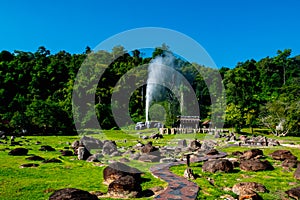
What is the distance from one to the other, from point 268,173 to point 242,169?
1.70 meters

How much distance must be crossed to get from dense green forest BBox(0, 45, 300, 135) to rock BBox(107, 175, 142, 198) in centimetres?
3679

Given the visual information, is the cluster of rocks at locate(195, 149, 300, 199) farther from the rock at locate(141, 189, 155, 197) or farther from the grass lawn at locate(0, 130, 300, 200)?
the rock at locate(141, 189, 155, 197)

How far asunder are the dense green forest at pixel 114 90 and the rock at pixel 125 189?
36.8 m

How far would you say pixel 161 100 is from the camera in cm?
6450


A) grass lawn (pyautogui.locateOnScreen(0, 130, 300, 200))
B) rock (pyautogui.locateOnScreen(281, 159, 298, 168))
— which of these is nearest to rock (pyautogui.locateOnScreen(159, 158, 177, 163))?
grass lawn (pyautogui.locateOnScreen(0, 130, 300, 200))

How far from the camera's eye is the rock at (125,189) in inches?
483

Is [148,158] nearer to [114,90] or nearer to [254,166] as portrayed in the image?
[254,166]

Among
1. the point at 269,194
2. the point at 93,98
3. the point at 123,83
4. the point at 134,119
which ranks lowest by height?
the point at 269,194

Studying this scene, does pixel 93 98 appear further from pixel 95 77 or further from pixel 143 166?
pixel 143 166

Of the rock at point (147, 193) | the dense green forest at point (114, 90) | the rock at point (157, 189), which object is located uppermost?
the dense green forest at point (114, 90)

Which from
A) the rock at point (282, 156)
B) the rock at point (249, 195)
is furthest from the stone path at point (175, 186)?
the rock at point (282, 156)

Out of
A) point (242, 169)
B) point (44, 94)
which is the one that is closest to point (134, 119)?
point (44, 94)

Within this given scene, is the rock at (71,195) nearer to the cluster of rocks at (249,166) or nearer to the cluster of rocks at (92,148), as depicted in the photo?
the cluster of rocks at (249,166)

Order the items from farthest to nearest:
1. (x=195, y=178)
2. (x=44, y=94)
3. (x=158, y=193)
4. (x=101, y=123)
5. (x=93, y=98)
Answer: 1. (x=44, y=94)
2. (x=93, y=98)
3. (x=101, y=123)
4. (x=195, y=178)
5. (x=158, y=193)
